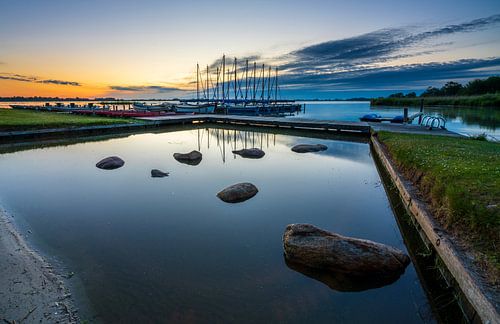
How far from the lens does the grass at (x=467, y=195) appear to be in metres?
4.80

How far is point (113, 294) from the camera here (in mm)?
4996

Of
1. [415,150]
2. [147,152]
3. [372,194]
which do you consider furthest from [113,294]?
[147,152]

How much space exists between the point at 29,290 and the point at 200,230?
152 inches

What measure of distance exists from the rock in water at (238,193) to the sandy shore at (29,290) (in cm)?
551

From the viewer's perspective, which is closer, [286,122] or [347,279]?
[347,279]

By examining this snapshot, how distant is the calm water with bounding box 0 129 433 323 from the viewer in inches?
192

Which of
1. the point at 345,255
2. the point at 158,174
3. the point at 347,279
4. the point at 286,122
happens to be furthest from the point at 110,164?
the point at 286,122

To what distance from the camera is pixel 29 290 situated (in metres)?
4.79

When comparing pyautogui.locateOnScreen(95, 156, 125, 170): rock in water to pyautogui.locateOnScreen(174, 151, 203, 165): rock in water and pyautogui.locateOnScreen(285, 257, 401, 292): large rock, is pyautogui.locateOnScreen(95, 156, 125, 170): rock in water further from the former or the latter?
pyautogui.locateOnScreen(285, 257, 401, 292): large rock

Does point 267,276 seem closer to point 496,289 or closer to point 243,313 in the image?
point 243,313

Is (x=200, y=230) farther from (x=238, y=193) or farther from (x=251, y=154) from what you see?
(x=251, y=154)

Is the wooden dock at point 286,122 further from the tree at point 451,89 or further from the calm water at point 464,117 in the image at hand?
the tree at point 451,89

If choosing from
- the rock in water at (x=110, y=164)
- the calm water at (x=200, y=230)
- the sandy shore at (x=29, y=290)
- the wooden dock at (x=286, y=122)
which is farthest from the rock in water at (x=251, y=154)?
the wooden dock at (x=286, y=122)

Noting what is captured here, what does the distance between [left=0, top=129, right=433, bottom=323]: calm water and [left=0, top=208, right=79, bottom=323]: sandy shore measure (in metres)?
0.38
